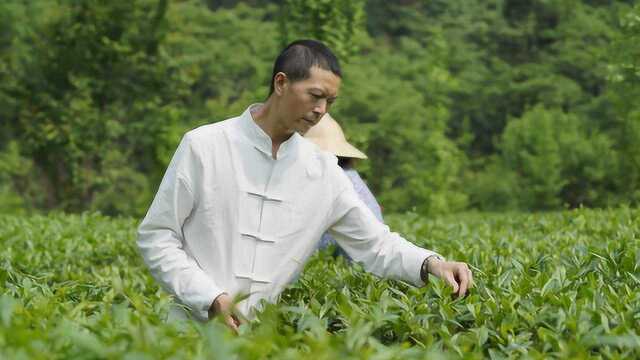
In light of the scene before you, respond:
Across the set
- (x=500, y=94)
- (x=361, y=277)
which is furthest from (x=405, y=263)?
(x=500, y=94)

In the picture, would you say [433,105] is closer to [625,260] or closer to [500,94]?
[500,94]

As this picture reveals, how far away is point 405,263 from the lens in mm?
2863

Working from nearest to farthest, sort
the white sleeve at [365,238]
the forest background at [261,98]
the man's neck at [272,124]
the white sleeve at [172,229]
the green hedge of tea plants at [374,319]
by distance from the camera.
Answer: the green hedge of tea plants at [374,319] → the white sleeve at [172,229] → the man's neck at [272,124] → the white sleeve at [365,238] → the forest background at [261,98]

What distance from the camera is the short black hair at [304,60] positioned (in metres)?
2.70

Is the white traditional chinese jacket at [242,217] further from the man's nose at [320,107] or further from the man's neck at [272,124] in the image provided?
the man's nose at [320,107]

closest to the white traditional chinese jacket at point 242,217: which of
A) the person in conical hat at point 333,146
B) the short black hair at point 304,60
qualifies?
the short black hair at point 304,60

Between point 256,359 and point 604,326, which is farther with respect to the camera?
point 604,326

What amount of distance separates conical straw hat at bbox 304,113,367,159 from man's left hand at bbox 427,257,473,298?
6.11 feet

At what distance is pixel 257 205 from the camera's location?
110 inches

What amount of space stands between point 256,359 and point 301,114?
1066 mm

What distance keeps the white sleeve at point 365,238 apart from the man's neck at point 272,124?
0.85 ft

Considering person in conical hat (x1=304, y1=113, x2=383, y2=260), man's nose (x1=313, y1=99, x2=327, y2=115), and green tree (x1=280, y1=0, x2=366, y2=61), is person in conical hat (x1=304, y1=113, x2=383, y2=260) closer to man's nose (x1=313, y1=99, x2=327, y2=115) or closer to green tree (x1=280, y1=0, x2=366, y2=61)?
man's nose (x1=313, y1=99, x2=327, y2=115)

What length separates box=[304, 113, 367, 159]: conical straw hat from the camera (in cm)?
468

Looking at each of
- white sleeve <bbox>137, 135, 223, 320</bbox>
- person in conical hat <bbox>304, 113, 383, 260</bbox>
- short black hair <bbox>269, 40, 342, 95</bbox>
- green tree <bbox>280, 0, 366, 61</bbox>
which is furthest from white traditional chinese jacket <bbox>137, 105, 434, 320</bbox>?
green tree <bbox>280, 0, 366, 61</bbox>
